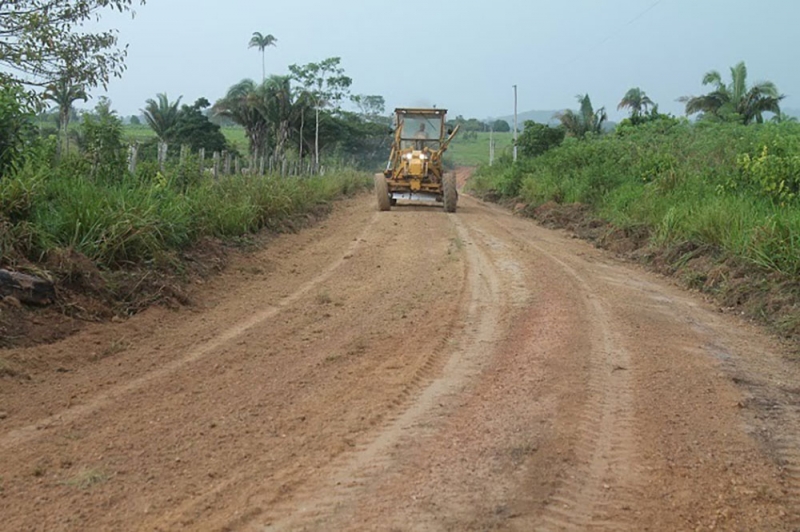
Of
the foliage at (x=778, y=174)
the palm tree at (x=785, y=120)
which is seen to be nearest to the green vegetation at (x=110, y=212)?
the foliage at (x=778, y=174)

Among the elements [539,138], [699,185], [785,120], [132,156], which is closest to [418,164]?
[699,185]

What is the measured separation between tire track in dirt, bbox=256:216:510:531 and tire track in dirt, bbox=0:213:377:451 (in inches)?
74.2

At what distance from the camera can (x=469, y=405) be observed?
16.5 ft

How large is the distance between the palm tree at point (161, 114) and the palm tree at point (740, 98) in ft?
111

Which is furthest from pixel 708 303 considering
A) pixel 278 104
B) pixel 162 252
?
pixel 278 104

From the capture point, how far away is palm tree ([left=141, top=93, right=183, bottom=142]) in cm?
5075

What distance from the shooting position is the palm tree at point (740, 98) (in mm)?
40438

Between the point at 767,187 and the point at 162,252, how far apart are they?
29.1 feet

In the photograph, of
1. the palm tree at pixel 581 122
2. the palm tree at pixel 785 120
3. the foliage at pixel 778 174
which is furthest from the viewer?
the palm tree at pixel 581 122

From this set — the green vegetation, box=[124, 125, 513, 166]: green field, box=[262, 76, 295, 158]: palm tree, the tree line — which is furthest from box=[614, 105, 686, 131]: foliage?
box=[124, 125, 513, 166]: green field

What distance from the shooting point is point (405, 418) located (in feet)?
15.6

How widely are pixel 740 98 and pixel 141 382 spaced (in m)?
42.8

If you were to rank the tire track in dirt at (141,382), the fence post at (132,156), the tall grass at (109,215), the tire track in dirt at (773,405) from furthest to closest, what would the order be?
the fence post at (132,156)
the tall grass at (109,215)
the tire track in dirt at (141,382)
the tire track in dirt at (773,405)

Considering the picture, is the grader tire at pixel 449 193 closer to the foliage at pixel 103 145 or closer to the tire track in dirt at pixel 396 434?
the foliage at pixel 103 145
